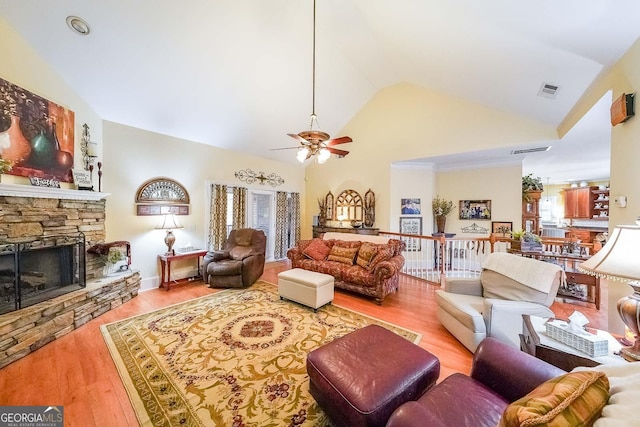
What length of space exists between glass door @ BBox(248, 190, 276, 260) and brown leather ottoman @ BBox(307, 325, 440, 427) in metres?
4.76

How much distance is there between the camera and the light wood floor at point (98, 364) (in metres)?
1.72

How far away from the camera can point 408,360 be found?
5.13ft

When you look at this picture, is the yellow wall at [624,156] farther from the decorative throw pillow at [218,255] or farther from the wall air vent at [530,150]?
the decorative throw pillow at [218,255]

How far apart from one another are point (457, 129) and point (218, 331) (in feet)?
17.7

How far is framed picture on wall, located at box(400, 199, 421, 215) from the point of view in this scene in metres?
5.82

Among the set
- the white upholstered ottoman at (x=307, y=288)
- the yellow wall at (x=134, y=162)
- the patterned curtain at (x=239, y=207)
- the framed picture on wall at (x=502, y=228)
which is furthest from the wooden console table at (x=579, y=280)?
the yellow wall at (x=134, y=162)

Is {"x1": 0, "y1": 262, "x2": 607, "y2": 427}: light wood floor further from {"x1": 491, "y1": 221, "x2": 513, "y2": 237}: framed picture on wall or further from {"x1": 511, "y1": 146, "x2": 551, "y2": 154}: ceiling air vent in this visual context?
{"x1": 511, "y1": 146, "x2": 551, "y2": 154}: ceiling air vent

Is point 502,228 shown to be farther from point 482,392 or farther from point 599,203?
point 482,392

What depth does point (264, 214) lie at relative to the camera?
249 inches

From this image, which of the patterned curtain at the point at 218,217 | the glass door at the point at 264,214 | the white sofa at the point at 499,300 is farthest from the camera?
the glass door at the point at 264,214

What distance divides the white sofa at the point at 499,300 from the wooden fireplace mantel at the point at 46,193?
4927 millimetres

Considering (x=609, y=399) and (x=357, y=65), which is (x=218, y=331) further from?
(x=357, y=65)

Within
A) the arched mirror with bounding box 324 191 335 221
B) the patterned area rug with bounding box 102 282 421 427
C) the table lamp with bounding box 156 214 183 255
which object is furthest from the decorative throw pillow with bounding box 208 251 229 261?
the arched mirror with bounding box 324 191 335 221

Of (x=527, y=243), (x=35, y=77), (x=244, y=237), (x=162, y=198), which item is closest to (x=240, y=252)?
(x=244, y=237)
